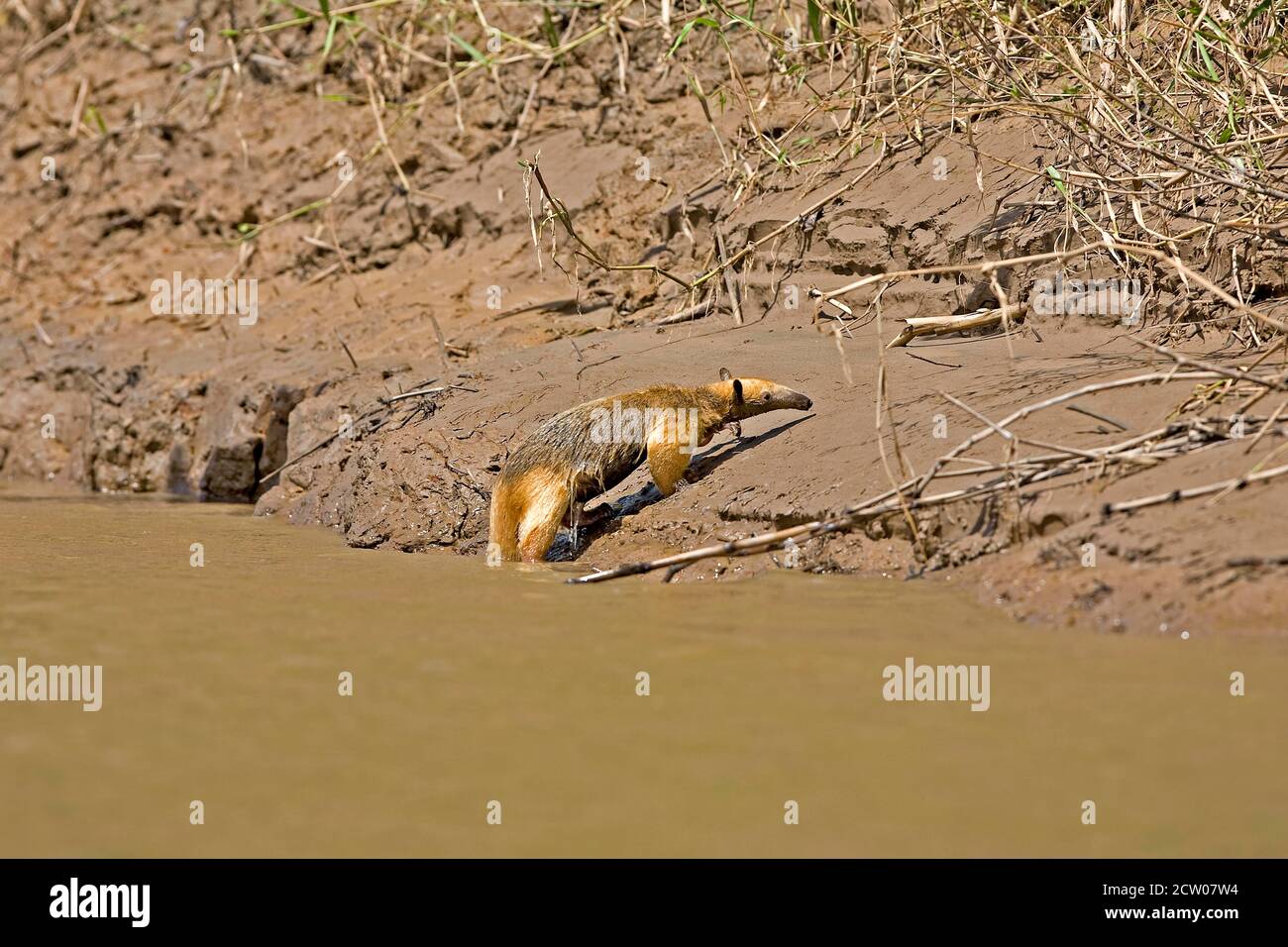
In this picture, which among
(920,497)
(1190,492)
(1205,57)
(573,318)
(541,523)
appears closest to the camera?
(1190,492)

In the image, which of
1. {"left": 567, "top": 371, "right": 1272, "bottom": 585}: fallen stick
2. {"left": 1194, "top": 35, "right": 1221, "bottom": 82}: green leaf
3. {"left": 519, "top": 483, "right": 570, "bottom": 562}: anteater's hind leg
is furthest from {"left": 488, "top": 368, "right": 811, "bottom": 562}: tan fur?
{"left": 1194, "top": 35, "right": 1221, "bottom": 82}: green leaf

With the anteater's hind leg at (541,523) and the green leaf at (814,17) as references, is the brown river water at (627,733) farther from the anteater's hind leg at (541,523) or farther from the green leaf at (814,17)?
the green leaf at (814,17)

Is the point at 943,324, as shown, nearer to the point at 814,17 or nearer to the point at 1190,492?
the point at 814,17

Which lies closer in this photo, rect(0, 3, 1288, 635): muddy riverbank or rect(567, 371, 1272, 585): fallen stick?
rect(567, 371, 1272, 585): fallen stick

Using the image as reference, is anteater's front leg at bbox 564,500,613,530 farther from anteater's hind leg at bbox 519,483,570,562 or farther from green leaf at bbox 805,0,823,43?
green leaf at bbox 805,0,823,43

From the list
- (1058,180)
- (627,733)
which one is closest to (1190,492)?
(627,733)

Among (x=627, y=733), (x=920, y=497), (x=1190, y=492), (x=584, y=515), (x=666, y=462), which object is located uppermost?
(x=666, y=462)

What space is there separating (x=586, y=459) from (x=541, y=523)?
1.22 ft

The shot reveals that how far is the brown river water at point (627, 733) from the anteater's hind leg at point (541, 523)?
1.22m

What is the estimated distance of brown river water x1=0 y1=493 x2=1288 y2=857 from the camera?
258cm

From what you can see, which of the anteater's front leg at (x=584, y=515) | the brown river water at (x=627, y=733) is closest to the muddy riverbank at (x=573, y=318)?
the anteater's front leg at (x=584, y=515)

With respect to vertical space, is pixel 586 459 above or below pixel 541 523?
above

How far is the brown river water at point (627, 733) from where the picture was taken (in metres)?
2.58

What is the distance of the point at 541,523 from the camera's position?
19.3 ft
